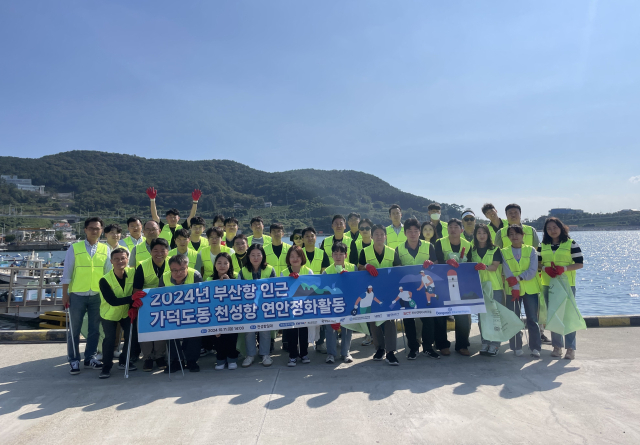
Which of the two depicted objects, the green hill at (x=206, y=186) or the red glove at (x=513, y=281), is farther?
the green hill at (x=206, y=186)

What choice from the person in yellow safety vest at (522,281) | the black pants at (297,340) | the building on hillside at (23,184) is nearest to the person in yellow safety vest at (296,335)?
the black pants at (297,340)

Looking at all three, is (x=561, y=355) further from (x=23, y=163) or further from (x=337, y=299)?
(x=23, y=163)

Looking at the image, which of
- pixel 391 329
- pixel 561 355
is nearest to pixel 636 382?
pixel 561 355

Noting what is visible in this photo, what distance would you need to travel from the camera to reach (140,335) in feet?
15.7

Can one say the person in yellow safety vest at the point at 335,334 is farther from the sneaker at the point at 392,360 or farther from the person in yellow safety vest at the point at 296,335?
the sneaker at the point at 392,360

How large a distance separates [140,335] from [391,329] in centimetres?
333

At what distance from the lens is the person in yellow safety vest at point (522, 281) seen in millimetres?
5242

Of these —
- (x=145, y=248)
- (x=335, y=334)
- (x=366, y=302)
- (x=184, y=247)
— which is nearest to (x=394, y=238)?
(x=366, y=302)

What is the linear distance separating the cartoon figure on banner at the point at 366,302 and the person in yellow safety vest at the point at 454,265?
1033 millimetres

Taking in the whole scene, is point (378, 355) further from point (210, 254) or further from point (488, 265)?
point (210, 254)

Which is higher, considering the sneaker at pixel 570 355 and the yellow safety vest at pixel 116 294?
the yellow safety vest at pixel 116 294

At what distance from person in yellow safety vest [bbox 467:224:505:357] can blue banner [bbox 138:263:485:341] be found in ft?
0.55

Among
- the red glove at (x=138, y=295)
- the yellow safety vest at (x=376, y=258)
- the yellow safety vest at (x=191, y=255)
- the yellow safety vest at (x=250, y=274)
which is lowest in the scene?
the red glove at (x=138, y=295)

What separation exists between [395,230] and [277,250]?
2470mm
